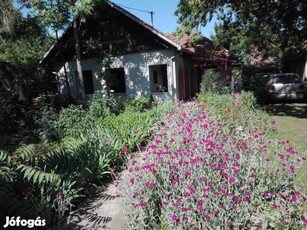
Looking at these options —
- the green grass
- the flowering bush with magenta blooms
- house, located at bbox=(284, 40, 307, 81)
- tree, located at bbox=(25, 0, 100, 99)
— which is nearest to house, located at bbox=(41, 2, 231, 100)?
tree, located at bbox=(25, 0, 100, 99)

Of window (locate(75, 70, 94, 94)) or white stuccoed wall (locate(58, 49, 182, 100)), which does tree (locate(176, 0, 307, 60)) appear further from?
window (locate(75, 70, 94, 94))

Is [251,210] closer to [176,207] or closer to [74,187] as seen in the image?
[176,207]

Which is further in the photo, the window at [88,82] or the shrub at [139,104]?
the window at [88,82]

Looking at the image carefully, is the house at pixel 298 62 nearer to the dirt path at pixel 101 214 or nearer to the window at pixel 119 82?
the window at pixel 119 82

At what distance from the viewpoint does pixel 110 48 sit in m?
15.4

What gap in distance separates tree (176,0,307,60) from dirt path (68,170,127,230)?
8.85 metres

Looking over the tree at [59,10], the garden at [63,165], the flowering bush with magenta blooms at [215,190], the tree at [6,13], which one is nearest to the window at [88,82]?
the tree at [59,10]

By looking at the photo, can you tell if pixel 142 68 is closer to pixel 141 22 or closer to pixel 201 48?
pixel 141 22

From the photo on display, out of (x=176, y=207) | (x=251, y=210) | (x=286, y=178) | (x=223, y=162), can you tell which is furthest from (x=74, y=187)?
(x=286, y=178)

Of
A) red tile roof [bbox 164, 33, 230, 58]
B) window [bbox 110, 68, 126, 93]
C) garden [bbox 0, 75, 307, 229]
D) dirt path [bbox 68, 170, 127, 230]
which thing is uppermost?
red tile roof [bbox 164, 33, 230, 58]

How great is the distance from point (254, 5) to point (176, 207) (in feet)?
41.3

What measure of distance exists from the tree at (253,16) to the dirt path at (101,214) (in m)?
8.85

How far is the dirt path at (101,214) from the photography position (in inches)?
139

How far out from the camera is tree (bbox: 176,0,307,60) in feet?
36.9
